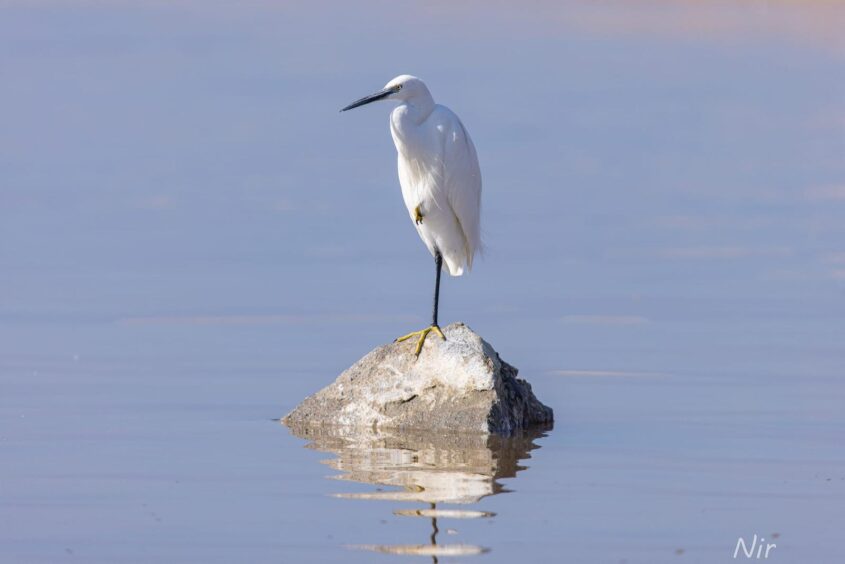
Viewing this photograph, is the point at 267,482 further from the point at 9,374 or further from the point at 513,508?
the point at 9,374

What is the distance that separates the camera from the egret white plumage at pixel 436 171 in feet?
41.7

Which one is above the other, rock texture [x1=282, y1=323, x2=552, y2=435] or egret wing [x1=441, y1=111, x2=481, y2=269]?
egret wing [x1=441, y1=111, x2=481, y2=269]

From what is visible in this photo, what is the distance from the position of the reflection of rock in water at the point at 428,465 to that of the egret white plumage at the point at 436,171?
4.03ft

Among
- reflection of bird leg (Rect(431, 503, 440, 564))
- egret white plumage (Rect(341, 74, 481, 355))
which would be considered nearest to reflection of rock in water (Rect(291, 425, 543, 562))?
reflection of bird leg (Rect(431, 503, 440, 564))

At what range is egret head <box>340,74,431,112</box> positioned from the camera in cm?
1261

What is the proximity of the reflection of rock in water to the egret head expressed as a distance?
243 cm

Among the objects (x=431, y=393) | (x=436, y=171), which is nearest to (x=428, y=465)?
(x=431, y=393)

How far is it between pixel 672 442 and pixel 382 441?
1.89 metres

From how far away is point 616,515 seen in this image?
365 inches

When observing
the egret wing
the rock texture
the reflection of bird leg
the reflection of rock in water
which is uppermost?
the egret wing

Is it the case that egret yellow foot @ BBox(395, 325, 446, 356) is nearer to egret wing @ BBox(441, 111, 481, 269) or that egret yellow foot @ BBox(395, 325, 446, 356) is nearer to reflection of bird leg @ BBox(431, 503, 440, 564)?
egret wing @ BBox(441, 111, 481, 269)

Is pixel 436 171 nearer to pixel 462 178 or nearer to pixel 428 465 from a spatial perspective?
pixel 462 178

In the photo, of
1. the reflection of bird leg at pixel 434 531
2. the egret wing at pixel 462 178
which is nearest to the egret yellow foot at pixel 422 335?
the egret wing at pixel 462 178

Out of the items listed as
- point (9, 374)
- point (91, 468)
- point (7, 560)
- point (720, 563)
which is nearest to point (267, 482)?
point (91, 468)
